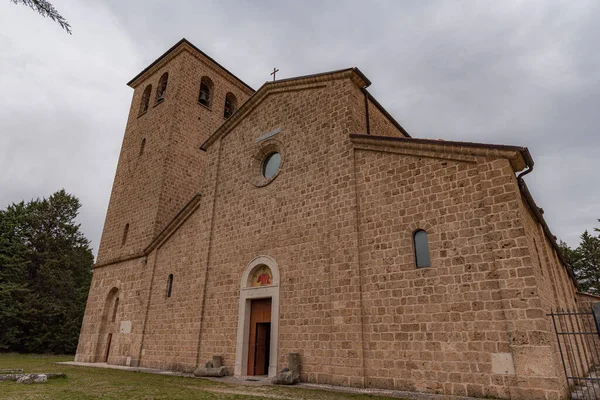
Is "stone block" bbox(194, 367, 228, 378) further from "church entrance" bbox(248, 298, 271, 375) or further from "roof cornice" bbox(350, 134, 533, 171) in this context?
"roof cornice" bbox(350, 134, 533, 171)

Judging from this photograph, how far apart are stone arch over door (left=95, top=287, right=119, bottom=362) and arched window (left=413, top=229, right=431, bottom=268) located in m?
13.5

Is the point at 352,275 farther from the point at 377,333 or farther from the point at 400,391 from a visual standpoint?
the point at 400,391

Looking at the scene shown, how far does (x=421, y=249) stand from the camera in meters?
8.02

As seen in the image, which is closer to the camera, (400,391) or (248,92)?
(400,391)

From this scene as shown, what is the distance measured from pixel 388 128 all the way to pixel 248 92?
12621mm

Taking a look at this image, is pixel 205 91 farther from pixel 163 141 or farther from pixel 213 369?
pixel 213 369

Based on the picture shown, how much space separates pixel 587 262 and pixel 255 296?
32943 mm

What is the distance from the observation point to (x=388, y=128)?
13430mm

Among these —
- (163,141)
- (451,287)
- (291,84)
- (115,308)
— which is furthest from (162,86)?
(451,287)

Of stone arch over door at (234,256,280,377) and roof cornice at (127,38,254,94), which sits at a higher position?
roof cornice at (127,38,254,94)

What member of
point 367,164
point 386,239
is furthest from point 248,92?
point 386,239

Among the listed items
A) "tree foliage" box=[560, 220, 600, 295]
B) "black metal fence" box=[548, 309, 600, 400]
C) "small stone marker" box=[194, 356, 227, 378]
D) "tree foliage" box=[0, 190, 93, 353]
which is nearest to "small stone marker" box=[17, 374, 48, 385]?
"small stone marker" box=[194, 356, 227, 378]

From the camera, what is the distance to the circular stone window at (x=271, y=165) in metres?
12.2

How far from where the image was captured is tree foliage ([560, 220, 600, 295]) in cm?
2986
